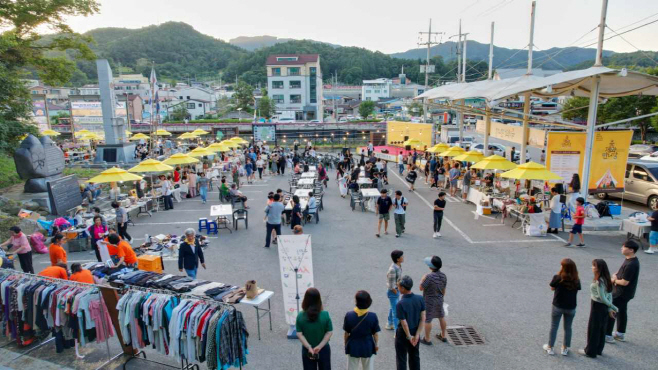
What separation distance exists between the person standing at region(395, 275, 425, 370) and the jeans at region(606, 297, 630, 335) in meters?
3.22

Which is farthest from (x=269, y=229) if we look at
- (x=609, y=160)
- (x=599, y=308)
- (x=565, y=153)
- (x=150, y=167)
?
(x=609, y=160)

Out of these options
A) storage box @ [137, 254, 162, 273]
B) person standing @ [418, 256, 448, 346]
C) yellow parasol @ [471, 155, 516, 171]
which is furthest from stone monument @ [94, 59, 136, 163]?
person standing @ [418, 256, 448, 346]

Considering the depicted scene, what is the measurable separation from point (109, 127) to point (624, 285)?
29.5 meters

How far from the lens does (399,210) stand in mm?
11461

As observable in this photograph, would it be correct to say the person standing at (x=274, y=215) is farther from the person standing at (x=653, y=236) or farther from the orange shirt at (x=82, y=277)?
the person standing at (x=653, y=236)

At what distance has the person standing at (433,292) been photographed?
223 inches

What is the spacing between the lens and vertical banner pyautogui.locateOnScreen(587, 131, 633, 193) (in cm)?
1323

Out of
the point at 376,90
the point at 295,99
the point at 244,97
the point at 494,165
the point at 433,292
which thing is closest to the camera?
the point at 433,292

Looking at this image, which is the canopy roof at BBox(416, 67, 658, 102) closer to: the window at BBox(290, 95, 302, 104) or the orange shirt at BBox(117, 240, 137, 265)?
the orange shirt at BBox(117, 240, 137, 265)

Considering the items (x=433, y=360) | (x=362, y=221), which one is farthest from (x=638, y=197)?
(x=433, y=360)

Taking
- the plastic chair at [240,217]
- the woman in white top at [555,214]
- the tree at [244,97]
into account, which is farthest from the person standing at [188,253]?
the tree at [244,97]

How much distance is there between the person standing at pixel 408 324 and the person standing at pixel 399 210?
6400mm

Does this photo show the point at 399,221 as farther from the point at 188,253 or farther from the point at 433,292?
the point at 188,253

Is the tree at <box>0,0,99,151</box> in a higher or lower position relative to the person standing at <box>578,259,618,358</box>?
higher
